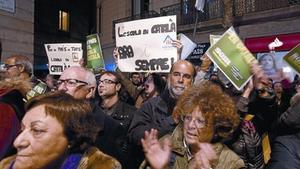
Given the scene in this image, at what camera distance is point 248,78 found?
11.7 ft

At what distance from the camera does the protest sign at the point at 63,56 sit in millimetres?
7090

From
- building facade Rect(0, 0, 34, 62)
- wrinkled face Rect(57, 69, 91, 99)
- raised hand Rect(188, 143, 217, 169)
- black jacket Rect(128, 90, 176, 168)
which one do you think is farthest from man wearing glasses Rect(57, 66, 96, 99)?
building facade Rect(0, 0, 34, 62)

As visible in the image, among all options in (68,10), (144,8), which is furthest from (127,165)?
(68,10)

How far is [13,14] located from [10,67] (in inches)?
293

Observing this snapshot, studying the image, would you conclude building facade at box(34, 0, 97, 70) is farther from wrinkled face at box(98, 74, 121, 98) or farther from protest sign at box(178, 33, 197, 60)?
wrinkled face at box(98, 74, 121, 98)

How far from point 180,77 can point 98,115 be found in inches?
37.2

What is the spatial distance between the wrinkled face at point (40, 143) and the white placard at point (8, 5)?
9.88 m

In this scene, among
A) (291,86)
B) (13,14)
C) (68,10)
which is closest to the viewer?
(291,86)

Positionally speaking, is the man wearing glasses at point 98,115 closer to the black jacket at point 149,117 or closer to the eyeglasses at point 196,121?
the black jacket at point 149,117

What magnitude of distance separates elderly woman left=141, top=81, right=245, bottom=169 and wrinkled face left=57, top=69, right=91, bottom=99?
1172 millimetres

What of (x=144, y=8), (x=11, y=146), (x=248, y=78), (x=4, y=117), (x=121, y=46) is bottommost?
(x=11, y=146)

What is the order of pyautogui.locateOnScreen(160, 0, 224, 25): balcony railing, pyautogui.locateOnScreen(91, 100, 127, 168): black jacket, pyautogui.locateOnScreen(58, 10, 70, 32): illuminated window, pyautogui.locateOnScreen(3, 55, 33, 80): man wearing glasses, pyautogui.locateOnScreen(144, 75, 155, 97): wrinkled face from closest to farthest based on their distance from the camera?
pyautogui.locateOnScreen(91, 100, 127, 168): black jacket → pyautogui.locateOnScreen(3, 55, 33, 80): man wearing glasses → pyautogui.locateOnScreen(144, 75, 155, 97): wrinkled face → pyautogui.locateOnScreen(160, 0, 224, 25): balcony railing → pyautogui.locateOnScreen(58, 10, 70, 32): illuminated window

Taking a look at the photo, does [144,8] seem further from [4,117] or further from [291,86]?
[4,117]

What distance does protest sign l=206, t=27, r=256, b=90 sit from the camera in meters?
3.61
